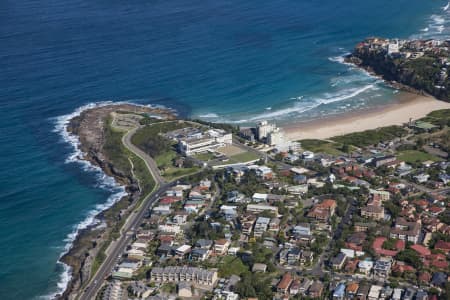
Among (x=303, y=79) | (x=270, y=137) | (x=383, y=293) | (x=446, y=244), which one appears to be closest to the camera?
(x=383, y=293)

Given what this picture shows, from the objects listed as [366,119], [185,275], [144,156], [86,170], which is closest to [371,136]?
[366,119]

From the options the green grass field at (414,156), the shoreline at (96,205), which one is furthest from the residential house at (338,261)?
the green grass field at (414,156)

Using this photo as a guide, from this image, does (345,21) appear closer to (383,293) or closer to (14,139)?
(14,139)

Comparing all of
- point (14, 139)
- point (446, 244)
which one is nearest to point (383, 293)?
point (446, 244)

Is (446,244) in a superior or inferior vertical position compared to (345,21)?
inferior

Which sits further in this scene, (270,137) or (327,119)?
(327,119)

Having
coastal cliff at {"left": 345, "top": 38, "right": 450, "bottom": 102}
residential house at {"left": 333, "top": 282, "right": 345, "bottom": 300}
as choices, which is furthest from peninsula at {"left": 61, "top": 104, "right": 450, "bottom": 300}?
coastal cliff at {"left": 345, "top": 38, "right": 450, "bottom": 102}

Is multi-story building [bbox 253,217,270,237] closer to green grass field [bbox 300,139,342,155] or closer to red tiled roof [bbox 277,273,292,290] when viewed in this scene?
red tiled roof [bbox 277,273,292,290]

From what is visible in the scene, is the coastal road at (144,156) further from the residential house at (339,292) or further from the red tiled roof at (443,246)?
the red tiled roof at (443,246)
